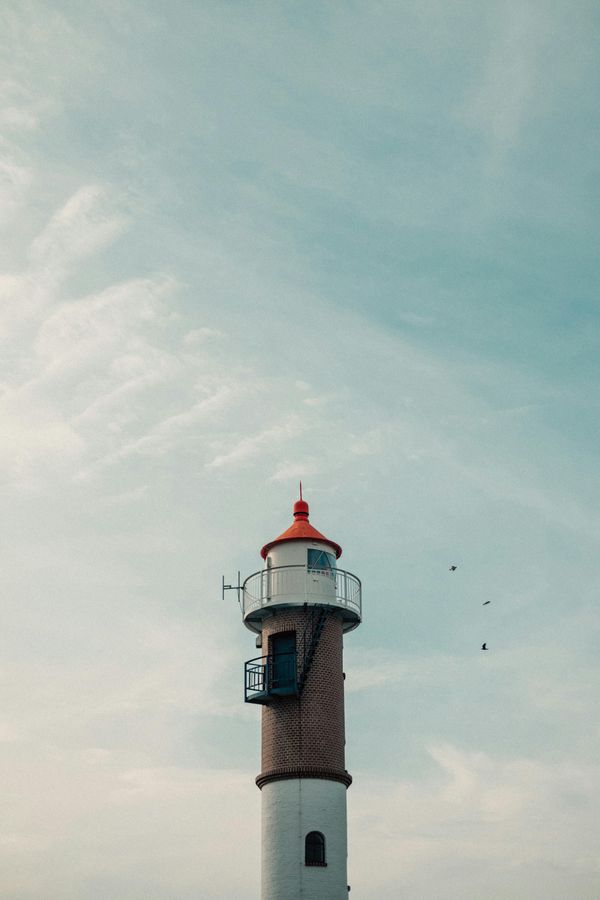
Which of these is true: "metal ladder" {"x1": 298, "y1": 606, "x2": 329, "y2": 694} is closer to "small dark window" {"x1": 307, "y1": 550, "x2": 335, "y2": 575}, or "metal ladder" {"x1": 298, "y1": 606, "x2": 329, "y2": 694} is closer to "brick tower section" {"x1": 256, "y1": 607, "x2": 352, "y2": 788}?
"brick tower section" {"x1": 256, "y1": 607, "x2": 352, "y2": 788}

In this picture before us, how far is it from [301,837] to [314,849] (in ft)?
2.17

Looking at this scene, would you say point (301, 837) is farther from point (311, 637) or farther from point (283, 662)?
point (311, 637)

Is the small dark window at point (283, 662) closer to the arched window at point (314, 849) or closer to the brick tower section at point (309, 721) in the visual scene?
the brick tower section at point (309, 721)

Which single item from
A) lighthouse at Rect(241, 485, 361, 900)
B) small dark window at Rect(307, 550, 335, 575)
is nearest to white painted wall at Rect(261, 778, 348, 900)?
lighthouse at Rect(241, 485, 361, 900)

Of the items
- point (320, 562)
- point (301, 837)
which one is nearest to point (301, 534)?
point (320, 562)

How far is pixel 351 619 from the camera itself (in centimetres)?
4716

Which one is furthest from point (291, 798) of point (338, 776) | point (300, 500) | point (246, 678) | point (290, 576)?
point (300, 500)

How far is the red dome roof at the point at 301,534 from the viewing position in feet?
154

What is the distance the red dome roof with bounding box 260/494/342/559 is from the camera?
154ft

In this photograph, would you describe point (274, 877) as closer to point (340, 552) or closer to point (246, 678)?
point (246, 678)

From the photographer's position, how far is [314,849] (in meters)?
42.5

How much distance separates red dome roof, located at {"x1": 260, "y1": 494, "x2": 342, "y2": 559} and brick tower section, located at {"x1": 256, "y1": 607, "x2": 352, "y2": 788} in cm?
285

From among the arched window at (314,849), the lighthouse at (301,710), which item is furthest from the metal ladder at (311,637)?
the arched window at (314,849)

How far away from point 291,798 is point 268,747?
7.50ft
